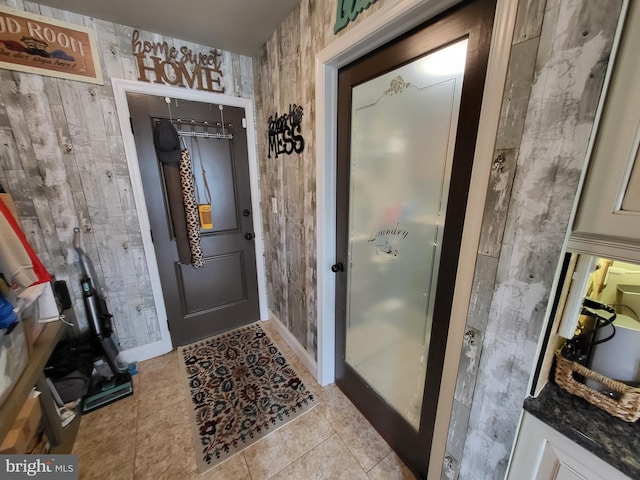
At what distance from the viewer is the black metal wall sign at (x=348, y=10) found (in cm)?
105

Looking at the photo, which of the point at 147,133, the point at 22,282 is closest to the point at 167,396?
the point at 22,282

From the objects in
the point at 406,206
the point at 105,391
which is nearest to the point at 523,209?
the point at 406,206

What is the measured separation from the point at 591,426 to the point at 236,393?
1.85 metres

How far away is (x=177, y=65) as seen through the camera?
1.86 m

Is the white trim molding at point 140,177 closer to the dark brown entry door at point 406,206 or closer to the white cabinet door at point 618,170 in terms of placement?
the dark brown entry door at point 406,206

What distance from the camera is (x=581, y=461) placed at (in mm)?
666

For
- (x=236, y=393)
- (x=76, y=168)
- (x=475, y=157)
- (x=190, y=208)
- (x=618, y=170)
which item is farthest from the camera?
(x=190, y=208)

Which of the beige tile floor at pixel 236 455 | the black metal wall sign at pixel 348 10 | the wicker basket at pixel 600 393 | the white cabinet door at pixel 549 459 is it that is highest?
the black metal wall sign at pixel 348 10

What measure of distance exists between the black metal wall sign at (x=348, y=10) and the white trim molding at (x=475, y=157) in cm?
6

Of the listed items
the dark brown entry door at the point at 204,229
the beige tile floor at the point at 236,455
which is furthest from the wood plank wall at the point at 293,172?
the beige tile floor at the point at 236,455

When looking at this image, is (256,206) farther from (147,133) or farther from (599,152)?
(599,152)

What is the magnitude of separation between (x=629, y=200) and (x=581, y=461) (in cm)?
70

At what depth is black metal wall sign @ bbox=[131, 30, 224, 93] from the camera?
1754 millimetres

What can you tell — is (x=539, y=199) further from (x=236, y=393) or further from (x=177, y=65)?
(x=177, y=65)
